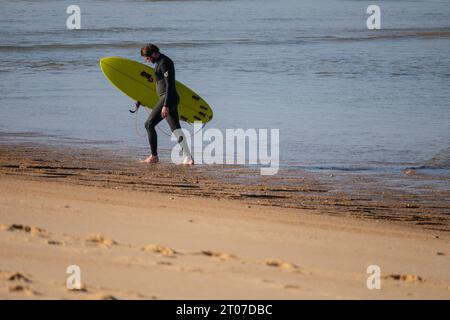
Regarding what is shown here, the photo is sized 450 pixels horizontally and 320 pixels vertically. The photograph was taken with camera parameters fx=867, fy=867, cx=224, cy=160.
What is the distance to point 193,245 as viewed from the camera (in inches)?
270

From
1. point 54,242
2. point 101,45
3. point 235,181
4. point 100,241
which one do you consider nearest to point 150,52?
point 235,181

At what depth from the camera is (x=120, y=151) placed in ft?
39.2

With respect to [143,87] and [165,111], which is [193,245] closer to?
[165,111]

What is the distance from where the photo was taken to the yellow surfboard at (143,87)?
40.2ft

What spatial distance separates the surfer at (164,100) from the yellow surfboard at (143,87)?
0.91m

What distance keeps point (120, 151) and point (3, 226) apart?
5.09 meters

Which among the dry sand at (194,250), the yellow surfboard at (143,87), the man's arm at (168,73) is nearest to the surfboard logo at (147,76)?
the yellow surfboard at (143,87)

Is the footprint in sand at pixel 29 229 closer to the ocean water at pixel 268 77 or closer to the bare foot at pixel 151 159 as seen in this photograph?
the bare foot at pixel 151 159

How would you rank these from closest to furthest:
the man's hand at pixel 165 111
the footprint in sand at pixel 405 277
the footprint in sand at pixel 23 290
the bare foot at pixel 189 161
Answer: the footprint in sand at pixel 23 290, the footprint in sand at pixel 405 277, the man's hand at pixel 165 111, the bare foot at pixel 189 161

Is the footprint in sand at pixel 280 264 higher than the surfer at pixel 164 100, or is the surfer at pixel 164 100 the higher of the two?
the surfer at pixel 164 100

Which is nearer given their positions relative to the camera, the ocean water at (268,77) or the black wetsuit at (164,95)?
the black wetsuit at (164,95)
